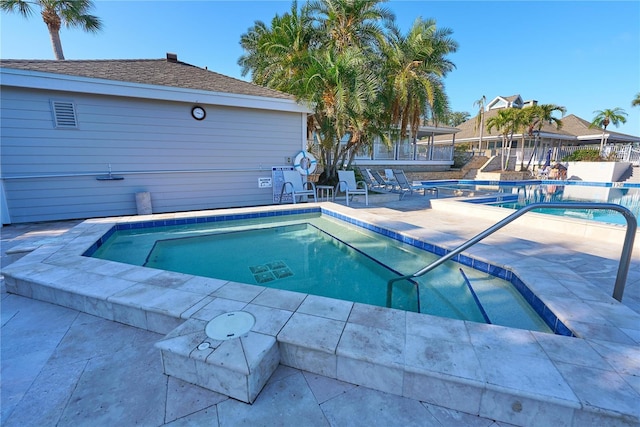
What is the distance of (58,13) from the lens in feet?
37.0

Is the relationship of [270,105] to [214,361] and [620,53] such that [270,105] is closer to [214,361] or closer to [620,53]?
[214,361]

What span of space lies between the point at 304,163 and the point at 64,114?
17.8 feet

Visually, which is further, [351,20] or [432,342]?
[351,20]

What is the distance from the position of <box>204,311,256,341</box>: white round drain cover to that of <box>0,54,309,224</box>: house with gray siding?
561 centimetres

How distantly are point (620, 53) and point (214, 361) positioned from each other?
24.5 meters

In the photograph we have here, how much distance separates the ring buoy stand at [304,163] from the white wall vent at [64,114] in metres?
4.98

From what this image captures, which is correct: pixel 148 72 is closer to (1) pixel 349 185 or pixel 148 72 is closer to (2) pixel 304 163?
(2) pixel 304 163

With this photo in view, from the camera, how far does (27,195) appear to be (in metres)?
5.37

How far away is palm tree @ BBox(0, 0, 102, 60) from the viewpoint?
10211 millimetres

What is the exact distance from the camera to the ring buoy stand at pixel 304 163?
780cm

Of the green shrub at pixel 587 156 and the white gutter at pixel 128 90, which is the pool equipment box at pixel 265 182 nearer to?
the white gutter at pixel 128 90

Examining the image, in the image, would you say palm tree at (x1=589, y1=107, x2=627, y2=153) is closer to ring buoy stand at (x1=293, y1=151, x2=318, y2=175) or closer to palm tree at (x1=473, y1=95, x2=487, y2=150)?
palm tree at (x1=473, y1=95, x2=487, y2=150)

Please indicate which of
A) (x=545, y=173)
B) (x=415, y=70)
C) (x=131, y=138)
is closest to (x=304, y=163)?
(x=131, y=138)

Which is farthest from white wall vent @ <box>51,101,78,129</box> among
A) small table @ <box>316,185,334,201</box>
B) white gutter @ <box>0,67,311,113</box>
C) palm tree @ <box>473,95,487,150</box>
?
palm tree @ <box>473,95,487,150</box>
